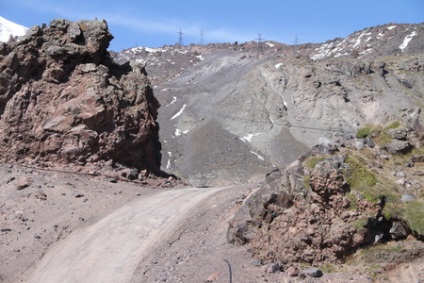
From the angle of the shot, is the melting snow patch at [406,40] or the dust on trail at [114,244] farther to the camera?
the melting snow patch at [406,40]

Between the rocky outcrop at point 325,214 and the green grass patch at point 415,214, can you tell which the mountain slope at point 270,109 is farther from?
the green grass patch at point 415,214

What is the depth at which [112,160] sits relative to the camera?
1964 cm

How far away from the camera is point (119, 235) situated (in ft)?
46.1

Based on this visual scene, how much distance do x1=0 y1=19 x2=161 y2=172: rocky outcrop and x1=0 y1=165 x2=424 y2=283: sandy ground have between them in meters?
1.30

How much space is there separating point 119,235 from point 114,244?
0.51 metres

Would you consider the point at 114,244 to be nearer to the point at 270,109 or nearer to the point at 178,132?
the point at 178,132

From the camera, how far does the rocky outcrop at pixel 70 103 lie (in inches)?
749

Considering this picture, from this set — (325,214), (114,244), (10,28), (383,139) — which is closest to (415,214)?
(325,214)

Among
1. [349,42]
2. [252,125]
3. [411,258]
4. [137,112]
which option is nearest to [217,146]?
[252,125]

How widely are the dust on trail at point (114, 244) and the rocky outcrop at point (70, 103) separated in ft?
13.5

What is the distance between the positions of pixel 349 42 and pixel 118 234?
90.3m

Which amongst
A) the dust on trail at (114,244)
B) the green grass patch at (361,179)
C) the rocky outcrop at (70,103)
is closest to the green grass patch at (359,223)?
the green grass patch at (361,179)

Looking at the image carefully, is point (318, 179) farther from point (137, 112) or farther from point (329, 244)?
point (137, 112)

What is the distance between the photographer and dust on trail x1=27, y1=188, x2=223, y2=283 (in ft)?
40.4
